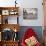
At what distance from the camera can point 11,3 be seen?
204 inches

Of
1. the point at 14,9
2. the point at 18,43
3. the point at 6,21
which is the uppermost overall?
the point at 14,9

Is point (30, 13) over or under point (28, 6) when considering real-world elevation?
under

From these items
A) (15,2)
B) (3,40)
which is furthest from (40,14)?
(3,40)

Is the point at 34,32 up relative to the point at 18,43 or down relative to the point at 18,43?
up

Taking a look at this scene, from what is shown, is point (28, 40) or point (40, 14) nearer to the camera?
point (28, 40)

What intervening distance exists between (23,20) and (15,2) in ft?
2.15

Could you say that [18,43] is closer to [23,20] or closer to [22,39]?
[22,39]

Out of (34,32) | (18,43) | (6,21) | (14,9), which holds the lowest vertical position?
(18,43)

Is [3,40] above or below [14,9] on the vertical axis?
below

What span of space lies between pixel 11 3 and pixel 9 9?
0.25 meters

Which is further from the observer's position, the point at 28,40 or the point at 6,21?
the point at 6,21

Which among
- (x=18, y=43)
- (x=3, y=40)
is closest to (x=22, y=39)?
(x=18, y=43)

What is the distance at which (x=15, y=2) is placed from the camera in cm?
514

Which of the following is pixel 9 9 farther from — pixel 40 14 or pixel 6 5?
pixel 40 14
